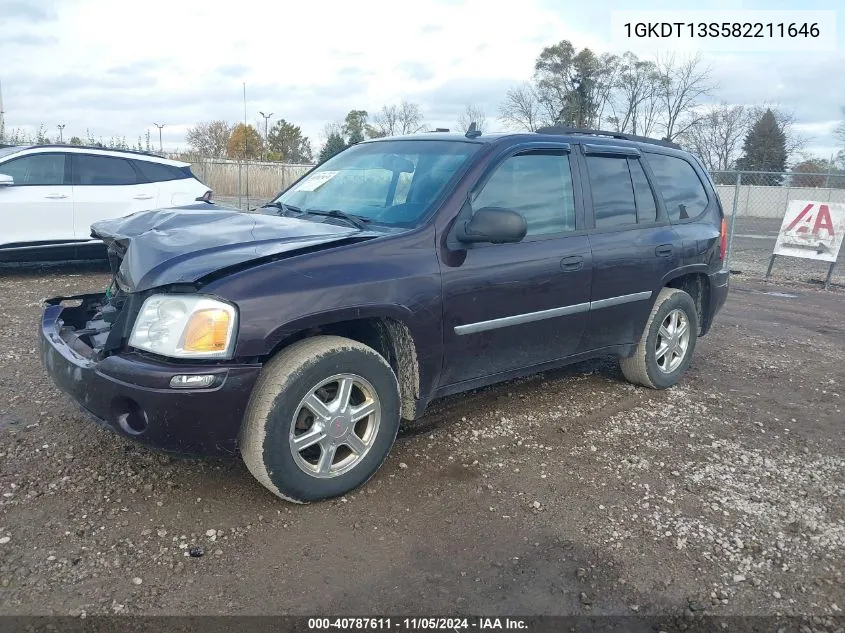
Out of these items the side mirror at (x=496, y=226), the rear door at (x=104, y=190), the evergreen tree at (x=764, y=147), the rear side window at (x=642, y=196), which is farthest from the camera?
the evergreen tree at (x=764, y=147)

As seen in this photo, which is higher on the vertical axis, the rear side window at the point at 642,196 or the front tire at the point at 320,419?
the rear side window at the point at 642,196

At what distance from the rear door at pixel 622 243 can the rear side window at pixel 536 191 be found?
19cm

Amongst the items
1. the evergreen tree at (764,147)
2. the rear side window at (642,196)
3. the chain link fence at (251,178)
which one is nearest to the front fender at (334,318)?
the rear side window at (642,196)

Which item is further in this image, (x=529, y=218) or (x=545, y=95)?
(x=545, y=95)

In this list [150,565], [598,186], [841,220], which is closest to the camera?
[150,565]

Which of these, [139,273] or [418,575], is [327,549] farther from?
[139,273]

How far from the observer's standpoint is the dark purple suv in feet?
9.40

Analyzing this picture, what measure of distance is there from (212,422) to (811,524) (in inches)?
111

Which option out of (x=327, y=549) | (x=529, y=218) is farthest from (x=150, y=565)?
(x=529, y=218)

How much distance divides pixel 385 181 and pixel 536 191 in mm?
911

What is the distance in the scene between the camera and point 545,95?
4000cm

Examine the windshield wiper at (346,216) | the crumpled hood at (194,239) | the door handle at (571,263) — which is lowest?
the door handle at (571,263)

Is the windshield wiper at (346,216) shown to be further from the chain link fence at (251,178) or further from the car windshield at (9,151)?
the chain link fence at (251,178)

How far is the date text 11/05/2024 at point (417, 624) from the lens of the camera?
242cm
